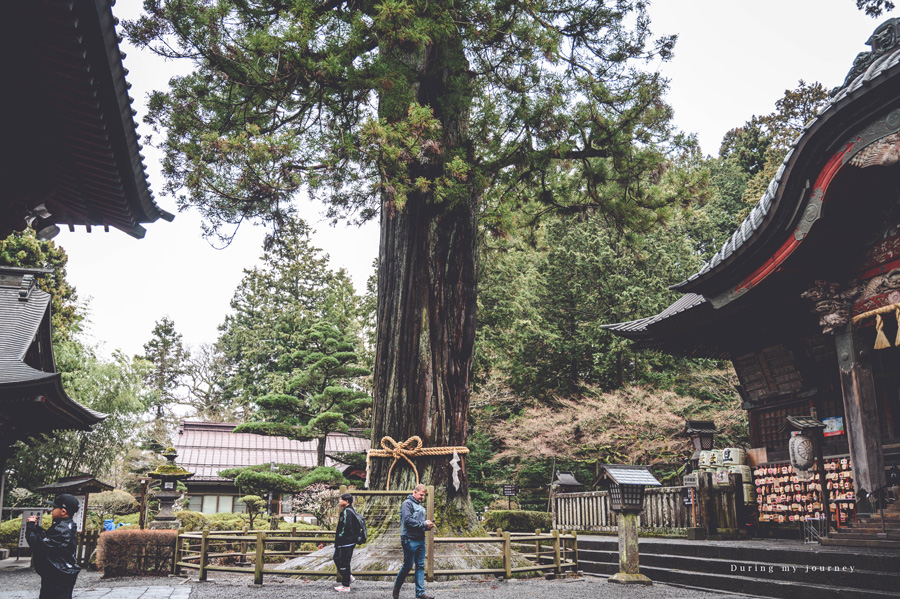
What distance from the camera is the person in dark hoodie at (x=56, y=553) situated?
4.96 meters

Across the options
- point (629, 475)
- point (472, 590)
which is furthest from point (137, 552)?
point (629, 475)

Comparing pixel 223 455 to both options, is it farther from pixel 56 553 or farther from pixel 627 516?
pixel 56 553

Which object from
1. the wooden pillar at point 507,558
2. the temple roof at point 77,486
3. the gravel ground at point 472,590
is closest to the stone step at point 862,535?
the gravel ground at point 472,590

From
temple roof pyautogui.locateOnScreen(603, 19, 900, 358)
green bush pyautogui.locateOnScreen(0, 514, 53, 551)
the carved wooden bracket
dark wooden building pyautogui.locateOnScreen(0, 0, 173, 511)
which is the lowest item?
green bush pyautogui.locateOnScreen(0, 514, 53, 551)

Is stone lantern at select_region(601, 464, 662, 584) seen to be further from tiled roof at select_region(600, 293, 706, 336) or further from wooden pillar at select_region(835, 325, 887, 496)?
tiled roof at select_region(600, 293, 706, 336)

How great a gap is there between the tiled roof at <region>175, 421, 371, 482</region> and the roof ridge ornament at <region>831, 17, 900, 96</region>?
2525 centimetres

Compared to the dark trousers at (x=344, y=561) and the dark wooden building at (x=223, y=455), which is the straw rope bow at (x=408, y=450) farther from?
the dark wooden building at (x=223, y=455)

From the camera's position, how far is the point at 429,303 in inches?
347

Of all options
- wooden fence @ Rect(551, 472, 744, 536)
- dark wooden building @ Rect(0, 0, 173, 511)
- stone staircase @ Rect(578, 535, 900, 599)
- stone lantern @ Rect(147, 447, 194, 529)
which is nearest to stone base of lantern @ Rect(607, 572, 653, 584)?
stone staircase @ Rect(578, 535, 900, 599)

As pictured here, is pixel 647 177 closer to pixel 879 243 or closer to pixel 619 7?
pixel 619 7

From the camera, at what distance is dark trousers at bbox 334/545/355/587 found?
709cm

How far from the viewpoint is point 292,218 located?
968cm

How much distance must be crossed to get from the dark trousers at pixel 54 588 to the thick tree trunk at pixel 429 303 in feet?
13.3

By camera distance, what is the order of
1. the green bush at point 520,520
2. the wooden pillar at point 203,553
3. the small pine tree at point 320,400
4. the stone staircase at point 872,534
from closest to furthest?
the stone staircase at point 872,534, the wooden pillar at point 203,553, the small pine tree at point 320,400, the green bush at point 520,520
